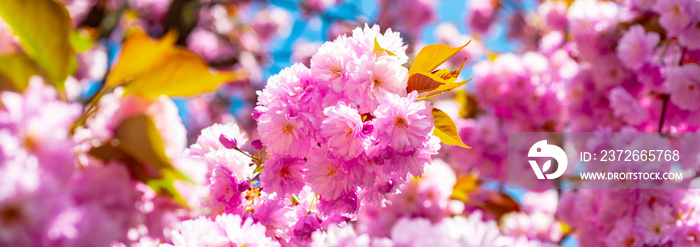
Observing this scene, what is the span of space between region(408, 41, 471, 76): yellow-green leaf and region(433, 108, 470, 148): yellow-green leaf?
95 millimetres

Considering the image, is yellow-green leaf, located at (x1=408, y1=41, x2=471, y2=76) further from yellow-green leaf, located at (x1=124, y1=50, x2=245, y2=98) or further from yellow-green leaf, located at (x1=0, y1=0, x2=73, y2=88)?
yellow-green leaf, located at (x1=0, y1=0, x2=73, y2=88)

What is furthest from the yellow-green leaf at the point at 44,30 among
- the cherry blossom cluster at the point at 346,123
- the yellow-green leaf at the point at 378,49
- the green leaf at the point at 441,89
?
the green leaf at the point at 441,89

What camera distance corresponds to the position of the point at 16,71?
2.26 ft

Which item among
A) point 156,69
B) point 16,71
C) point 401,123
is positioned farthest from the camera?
point 156,69

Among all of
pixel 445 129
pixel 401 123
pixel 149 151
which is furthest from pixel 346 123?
pixel 149 151

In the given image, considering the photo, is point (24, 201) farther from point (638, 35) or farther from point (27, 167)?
point (638, 35)

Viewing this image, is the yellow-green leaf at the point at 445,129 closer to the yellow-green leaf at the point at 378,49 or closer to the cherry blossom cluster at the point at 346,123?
the cherry blossom cluster at the point at 346,123

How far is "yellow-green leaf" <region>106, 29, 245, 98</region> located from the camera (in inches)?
35.9

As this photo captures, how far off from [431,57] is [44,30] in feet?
2.32

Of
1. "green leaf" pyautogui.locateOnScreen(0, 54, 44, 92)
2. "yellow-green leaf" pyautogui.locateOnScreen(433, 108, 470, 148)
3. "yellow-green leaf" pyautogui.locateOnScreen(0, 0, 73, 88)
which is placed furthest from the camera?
"yellow-green leaf" pyautogui.locateOnScreen(433, 108, 470, 148)

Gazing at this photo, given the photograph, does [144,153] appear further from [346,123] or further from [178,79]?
[346,123]

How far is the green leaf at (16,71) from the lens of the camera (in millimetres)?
661

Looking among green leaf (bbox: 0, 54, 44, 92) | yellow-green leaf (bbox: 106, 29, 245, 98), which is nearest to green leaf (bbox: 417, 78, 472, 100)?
yellow-green leaf (bbox: 106, 29, 245, 98)

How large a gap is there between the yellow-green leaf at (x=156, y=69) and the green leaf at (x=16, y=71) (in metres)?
0.20
